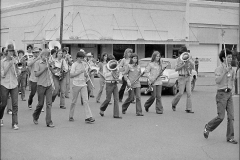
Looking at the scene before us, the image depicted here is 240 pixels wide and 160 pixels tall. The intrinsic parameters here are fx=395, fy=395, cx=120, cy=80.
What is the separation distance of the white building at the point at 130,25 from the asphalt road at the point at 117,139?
64.7ft

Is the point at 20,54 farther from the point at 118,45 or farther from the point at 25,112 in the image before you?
the point at 118,45

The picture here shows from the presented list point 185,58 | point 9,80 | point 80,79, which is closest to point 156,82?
point 185,58

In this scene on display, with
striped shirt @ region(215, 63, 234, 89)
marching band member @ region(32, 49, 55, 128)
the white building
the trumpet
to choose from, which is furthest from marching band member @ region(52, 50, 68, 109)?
the white building

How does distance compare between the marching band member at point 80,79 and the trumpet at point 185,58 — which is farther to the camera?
the trumpet at point 185,58

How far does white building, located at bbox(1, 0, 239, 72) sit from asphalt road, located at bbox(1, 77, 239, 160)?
64.7 feet

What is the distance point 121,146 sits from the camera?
24.5 feet

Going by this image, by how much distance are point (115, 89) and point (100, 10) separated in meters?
21.6

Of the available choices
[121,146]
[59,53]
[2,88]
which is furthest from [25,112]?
[121,146]

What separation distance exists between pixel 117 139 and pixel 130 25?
25170 mm

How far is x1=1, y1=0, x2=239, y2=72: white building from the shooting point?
3061 cm

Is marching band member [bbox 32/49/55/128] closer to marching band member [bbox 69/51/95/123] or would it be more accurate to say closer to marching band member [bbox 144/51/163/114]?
marching band member [bbox 69/51/95/123]

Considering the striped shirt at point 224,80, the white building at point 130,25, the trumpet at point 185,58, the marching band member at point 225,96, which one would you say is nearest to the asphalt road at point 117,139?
the marching band member at point 225,96

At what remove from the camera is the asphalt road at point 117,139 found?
6867mm

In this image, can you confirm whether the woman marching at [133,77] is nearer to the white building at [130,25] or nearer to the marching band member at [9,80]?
the marching band member at [9,80]
